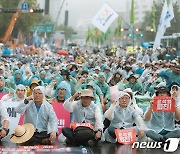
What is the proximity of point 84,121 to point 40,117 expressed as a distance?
2.98ft

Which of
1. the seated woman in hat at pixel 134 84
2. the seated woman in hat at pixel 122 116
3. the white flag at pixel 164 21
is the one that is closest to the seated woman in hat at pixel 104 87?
the seated woman in hat at pixel 134 84

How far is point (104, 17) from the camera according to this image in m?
30.3

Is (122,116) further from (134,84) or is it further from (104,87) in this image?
(134,84)

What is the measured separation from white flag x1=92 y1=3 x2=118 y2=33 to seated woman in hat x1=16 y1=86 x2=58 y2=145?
21875 mm

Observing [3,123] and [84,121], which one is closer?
[3,123]

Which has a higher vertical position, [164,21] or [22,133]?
[164,21]

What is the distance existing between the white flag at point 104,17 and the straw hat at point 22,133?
22.1 metres

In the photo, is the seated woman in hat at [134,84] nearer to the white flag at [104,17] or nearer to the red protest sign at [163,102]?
the red protest sign at [163,102]

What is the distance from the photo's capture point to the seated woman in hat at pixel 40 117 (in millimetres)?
8328

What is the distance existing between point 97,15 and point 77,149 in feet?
74.2

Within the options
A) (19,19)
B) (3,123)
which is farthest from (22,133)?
(19,19)

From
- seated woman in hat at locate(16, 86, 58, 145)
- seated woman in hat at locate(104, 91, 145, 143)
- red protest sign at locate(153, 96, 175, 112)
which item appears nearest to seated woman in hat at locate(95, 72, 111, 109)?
seated woman in hat at locate(104, 91, 145, 143)

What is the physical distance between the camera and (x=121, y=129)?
8.91 meters

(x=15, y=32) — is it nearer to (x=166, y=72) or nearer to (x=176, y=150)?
(x=166, y=72)
